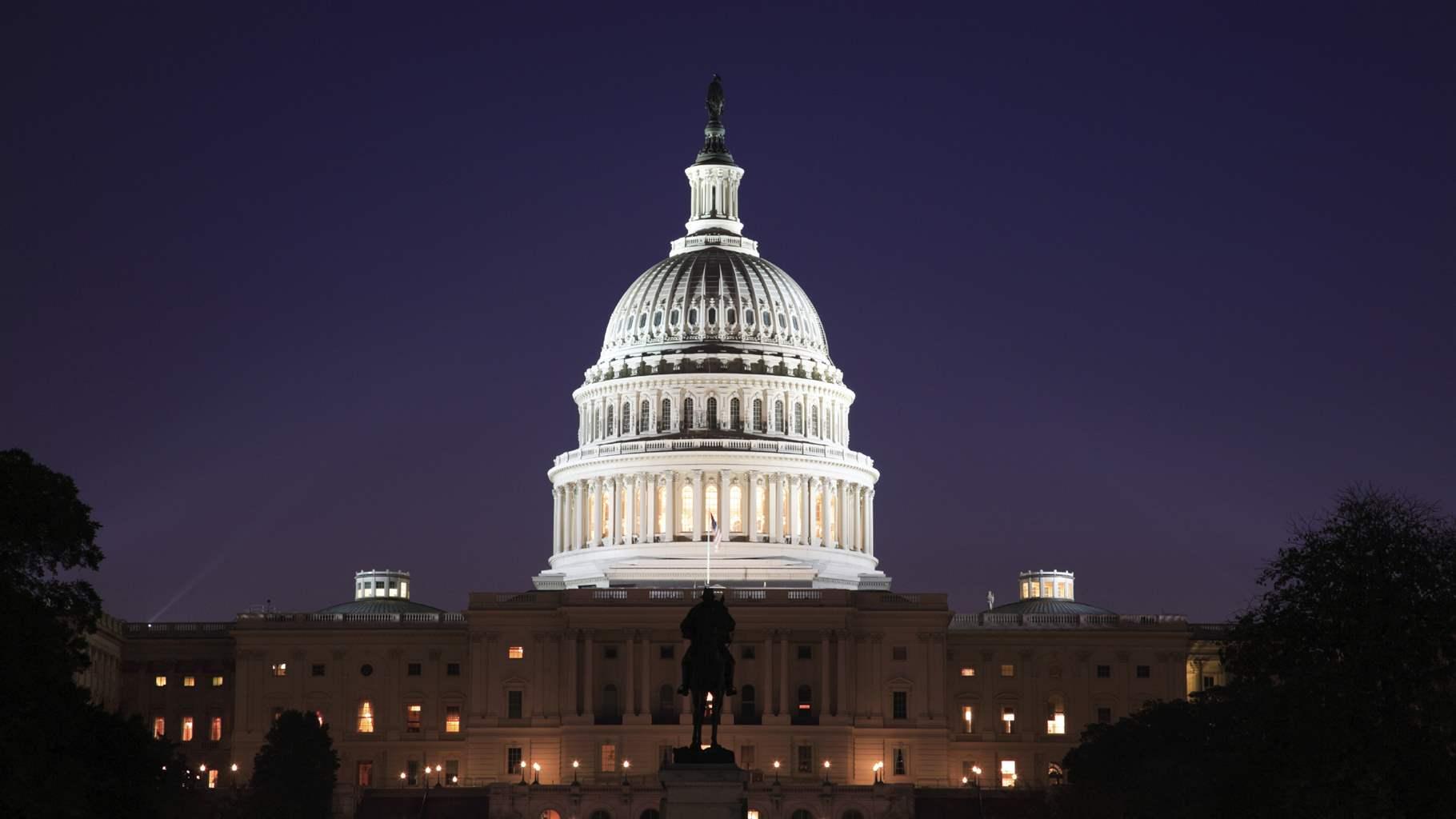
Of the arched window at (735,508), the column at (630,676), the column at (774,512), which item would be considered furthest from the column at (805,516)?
the column at (630,676)

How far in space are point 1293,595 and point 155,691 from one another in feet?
381

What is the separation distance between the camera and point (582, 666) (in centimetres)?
17925

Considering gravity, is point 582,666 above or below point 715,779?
above

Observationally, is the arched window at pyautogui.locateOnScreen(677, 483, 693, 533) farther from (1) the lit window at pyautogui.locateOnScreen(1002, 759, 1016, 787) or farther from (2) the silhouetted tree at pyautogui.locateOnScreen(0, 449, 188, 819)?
(2) the silhouetted tree at pyautogui.locateOnScreen(0, 449, 188, 819)

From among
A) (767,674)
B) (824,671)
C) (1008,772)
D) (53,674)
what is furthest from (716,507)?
(53,674)

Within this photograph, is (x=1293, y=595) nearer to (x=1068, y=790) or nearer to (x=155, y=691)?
(x=1068, y=790)

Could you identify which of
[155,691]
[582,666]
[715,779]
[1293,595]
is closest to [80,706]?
[715,779]

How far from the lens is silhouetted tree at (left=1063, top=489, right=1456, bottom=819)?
3214 inches

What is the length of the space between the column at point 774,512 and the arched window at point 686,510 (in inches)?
204

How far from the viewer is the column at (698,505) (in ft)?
649

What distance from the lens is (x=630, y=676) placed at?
584 feet

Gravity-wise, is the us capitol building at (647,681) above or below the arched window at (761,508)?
below

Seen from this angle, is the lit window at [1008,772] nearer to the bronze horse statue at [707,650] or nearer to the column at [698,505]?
the column at [698,505]

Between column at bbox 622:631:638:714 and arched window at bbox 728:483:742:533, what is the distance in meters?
20.9
